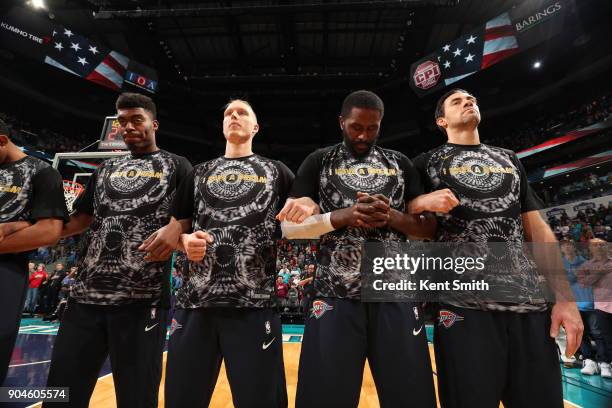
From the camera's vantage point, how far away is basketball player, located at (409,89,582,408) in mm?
1527

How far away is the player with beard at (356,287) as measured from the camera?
4.78 feet

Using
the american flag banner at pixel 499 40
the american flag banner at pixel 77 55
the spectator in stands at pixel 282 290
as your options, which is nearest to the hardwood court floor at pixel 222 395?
the spectator in stands at pixel 282 290

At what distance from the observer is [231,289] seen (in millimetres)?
1726

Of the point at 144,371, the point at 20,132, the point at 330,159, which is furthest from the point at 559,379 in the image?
the point at 20,132

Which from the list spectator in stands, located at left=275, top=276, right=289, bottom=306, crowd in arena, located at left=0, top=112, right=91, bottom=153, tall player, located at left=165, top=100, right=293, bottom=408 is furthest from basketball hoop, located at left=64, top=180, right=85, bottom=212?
crowd in arena, located at left=0, top=112, right=91, bottom=153

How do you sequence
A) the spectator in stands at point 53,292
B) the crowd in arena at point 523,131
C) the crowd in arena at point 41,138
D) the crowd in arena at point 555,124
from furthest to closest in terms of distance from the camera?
the crowd in arena at point 41,138 < the crowd in arena at point 523,131 < the crowd in arena at point 555,124 < the spectator in stands at point 53,292

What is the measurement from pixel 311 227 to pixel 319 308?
382 mm

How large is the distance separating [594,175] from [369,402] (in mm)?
14949

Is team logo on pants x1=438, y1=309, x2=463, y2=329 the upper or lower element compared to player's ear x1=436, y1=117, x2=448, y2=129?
lower

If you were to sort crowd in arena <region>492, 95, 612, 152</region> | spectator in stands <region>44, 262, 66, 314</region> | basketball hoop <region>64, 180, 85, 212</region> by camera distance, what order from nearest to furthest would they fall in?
basketball hoop <region>64, 180, 85, 212</region> < spectator in stands <region>44, 262, 66, 314</region> < crowd in arena <region>492, 95, 612, 152</region>

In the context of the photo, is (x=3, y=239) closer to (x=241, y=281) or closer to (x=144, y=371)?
(x=144, y=371)

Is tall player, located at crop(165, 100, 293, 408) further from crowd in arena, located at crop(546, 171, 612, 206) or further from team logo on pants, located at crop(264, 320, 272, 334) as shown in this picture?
crowd in arena, located at crop(546, 171, 612, 206)

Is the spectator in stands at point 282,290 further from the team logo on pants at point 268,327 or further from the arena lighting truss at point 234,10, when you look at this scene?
the team logo on pants at point 268,327

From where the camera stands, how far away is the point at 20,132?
51.8ft
